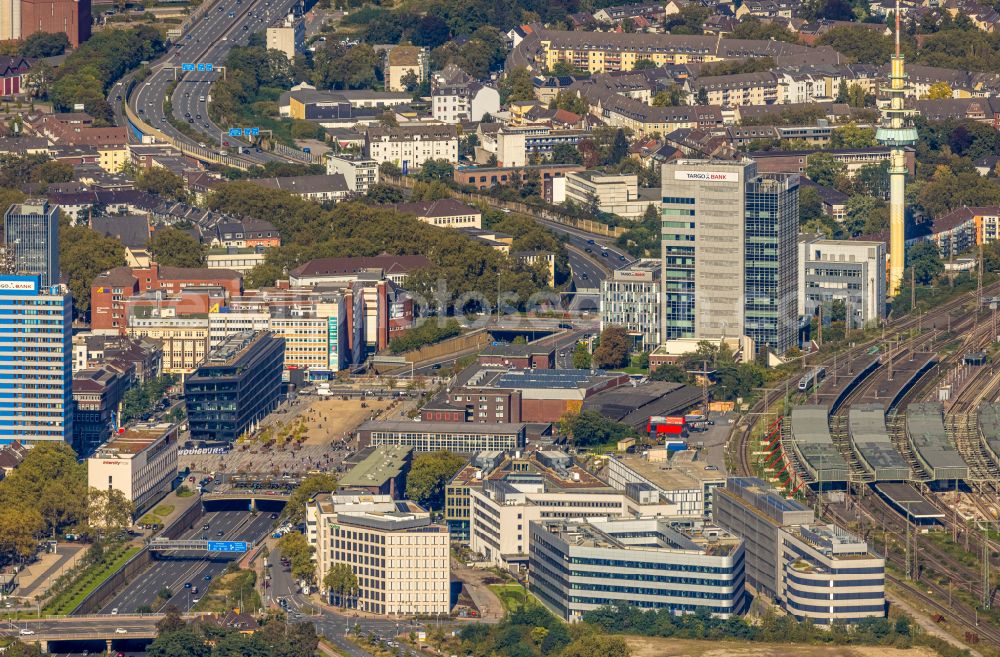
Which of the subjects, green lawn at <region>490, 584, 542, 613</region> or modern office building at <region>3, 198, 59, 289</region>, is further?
modern office building at <region>3, 198, 59, 289</region>

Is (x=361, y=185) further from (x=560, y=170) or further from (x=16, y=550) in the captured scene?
(x=16, y=550)

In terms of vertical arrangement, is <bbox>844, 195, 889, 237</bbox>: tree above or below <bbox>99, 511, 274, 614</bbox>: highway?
above

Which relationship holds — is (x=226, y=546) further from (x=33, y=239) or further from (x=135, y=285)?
(x=33, y=239)

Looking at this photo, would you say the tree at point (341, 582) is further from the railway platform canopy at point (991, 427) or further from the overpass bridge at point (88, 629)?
the railway platform canopy at point (991, 427)

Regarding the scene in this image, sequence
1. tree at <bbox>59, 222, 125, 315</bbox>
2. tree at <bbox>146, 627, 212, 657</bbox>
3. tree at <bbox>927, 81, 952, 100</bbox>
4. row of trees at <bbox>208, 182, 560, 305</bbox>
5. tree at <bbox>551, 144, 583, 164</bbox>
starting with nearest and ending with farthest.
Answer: tree at <bbox>146, 627, 212, 657</bbox> < tree at <bbox>59, 222, 125, 315</bbox> < row of trees at <bbox>208, 182, 560, 305</bbox> < tree at <bbox>551, 144, 583, 164</bbox> < tree at <bbox>927, 81, 952, 100</bbox>

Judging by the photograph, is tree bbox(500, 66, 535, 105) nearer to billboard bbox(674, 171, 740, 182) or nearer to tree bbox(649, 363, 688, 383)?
billboard bbox(674, 171, 740, 182)

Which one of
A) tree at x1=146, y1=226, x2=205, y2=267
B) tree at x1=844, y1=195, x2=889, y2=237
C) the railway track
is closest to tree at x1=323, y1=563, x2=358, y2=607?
the railway track

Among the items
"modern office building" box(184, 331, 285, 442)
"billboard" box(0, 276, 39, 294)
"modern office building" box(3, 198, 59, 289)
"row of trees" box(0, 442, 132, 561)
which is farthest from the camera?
"modern office building" box(3, 198, 59, 289)

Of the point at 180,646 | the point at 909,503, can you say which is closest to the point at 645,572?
the point at 180,646
